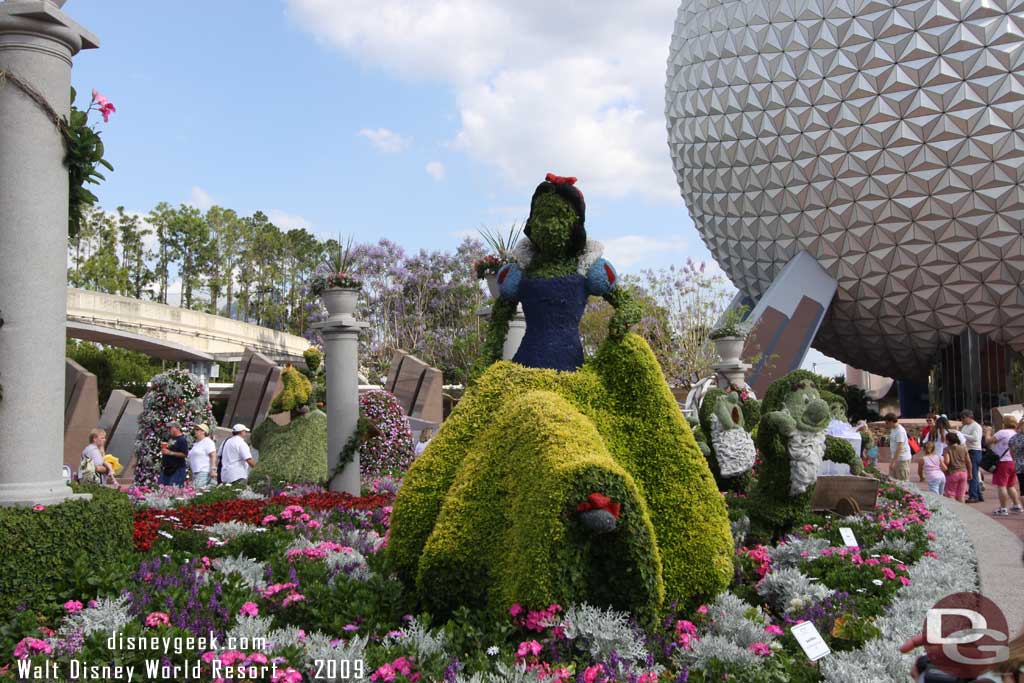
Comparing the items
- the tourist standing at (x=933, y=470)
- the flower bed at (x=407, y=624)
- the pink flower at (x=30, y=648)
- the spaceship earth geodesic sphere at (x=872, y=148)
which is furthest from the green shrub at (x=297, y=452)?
the spaceship earth geodesic sphere at (x=872, y=148)

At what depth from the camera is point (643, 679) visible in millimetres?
3799

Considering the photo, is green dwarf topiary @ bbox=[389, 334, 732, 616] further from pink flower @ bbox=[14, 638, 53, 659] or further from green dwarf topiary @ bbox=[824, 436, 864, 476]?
green dwarf topiary @ bbox=[824, 436, 864, 476]

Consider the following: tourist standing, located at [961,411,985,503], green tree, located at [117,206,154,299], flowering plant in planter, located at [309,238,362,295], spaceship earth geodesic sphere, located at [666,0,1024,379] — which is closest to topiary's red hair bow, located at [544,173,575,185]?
flowering plant in planter, located at [309,238,362,295]

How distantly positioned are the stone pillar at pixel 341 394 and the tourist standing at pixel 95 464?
11.0ft

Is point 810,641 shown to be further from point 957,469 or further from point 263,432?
point 957,469

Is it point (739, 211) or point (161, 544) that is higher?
point (739, 211)

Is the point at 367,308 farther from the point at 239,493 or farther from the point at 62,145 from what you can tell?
the point at 62,145

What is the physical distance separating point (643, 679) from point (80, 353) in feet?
114

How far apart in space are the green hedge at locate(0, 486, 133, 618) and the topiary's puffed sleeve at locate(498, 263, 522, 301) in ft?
9.75

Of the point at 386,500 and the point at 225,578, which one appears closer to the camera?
the point at 225,578

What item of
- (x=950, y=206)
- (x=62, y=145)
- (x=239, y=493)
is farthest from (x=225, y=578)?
(x=950, y=206)

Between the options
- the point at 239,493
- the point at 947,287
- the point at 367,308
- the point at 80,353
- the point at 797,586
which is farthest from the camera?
the point at 367,308

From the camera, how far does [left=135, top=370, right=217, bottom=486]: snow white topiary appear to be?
12195 mm

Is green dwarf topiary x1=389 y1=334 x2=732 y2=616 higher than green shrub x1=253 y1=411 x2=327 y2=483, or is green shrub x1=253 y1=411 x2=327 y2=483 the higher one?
green dwarf topiary x1=389 y1=334 x2=732 y2=616
